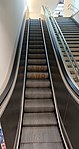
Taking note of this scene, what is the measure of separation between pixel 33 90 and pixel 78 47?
2596 millimetres

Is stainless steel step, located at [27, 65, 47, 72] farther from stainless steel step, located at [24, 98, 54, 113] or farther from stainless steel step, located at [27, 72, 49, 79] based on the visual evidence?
stainless steel step, located at [24, 98, 54, 113]

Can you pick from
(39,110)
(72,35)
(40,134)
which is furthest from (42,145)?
(72,35)

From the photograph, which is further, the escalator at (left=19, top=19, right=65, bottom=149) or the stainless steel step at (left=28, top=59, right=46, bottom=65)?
the stainless steel step at (left=28, top=59, right=46, bottom=65)

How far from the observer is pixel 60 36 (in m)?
5.02

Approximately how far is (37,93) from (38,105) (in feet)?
1.49

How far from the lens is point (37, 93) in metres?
4.45

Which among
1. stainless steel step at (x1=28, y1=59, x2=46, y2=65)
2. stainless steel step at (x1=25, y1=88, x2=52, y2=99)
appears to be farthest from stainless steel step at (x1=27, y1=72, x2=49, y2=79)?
stainless steel step at (x1=28, y1=59, x2=46, y2=65)

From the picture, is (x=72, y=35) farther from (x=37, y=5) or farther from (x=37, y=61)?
(x=37, y=5)

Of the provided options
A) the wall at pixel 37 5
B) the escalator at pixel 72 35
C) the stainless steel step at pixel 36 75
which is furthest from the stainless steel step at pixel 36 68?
the wall at pixel 37 5

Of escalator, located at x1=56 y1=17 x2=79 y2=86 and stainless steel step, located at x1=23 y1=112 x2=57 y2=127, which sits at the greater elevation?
escalator, located at x1=56 y1=17 x2=79 y2=86

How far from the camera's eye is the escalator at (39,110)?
317 cm

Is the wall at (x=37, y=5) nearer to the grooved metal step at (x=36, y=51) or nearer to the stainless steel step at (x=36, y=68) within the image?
the grooved metal step at (x=36, y=51)

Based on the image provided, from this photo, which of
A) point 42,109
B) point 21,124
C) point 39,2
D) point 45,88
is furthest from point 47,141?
point 39,2

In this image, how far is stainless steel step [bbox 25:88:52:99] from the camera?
436 cm
